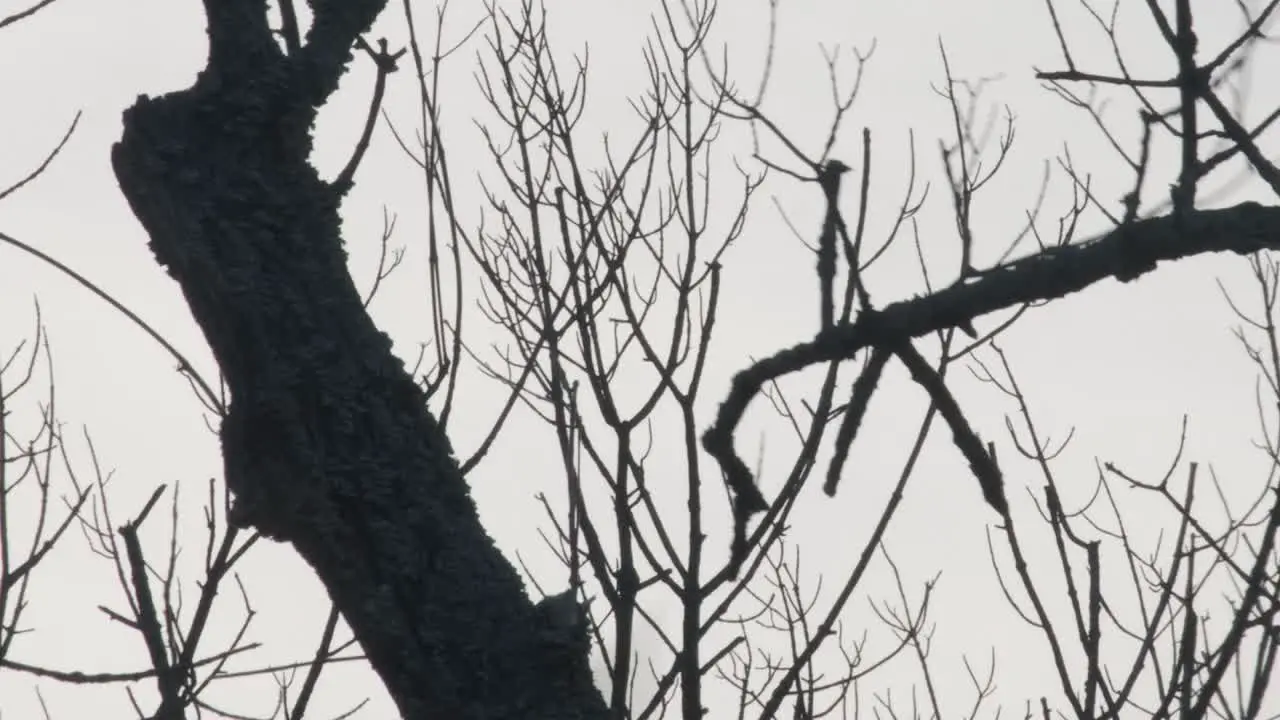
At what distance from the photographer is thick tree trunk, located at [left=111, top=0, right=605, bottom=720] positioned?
1619 mm

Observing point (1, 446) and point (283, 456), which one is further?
point (1, 446)

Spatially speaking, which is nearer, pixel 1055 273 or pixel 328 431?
pixel 1055 273

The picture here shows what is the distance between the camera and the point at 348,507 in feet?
5.38

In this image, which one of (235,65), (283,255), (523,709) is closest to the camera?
(523,709)

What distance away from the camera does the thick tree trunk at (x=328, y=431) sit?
1619 mm

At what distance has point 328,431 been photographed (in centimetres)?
169

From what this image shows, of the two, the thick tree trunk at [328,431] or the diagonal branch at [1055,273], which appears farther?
the thick tree trunk at [328,431]

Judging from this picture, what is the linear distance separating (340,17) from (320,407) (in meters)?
0.74

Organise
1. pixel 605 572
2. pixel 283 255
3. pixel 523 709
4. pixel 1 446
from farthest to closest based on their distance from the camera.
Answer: pixel 1 446, pixel 605 572, pixel 283 255, pixel 523 709

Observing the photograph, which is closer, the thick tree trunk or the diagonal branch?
the diagonal branch

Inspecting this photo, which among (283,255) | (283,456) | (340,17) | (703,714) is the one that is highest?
(340,17)

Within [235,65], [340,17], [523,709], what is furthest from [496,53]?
[523,709]

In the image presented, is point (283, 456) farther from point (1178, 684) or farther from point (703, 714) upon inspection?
point (1178, 684)

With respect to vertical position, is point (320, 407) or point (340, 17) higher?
point (340, 17)
